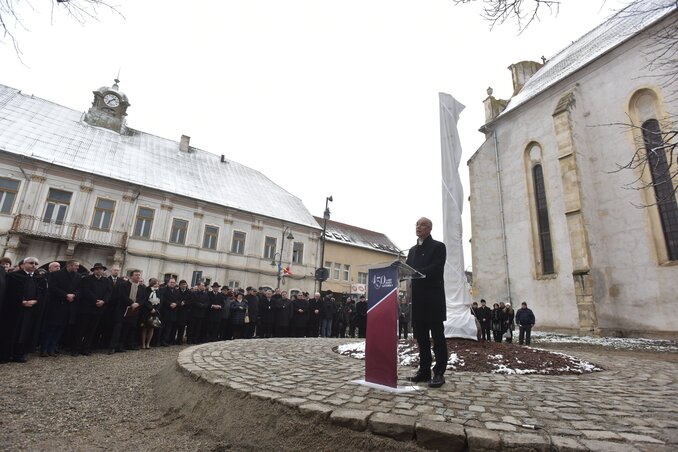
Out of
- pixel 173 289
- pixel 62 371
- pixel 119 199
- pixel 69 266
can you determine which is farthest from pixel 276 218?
pixel 62 371

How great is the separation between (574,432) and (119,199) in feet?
84.8

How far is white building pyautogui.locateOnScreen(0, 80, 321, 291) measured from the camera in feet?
64.9

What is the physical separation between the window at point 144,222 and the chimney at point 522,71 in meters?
28.1

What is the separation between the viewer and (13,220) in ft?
62.3

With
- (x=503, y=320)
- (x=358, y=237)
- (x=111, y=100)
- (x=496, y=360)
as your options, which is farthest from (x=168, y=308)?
(x=358, y=237)

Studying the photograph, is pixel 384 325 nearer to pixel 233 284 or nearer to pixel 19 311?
pixel 19 311

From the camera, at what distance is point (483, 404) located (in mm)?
3311

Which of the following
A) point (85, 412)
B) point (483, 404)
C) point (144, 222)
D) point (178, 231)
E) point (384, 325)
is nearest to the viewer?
point (483, 404)

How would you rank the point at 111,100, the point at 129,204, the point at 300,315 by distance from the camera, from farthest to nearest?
1. the point at 111,100
2. the point at 129,204
3. the point at 300,315

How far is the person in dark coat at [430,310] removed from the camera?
428cm

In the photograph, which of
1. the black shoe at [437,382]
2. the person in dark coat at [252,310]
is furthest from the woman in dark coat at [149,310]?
the black shoe at [437,382]

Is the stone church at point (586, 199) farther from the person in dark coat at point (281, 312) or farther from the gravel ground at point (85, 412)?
the gravel ground at point (85, 412)

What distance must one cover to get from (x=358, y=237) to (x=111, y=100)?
27.7m

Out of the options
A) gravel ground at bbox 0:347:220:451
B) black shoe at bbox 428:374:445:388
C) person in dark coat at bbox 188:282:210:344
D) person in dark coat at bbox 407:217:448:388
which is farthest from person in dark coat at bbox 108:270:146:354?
black shoe at bbox 428:374:445:388
